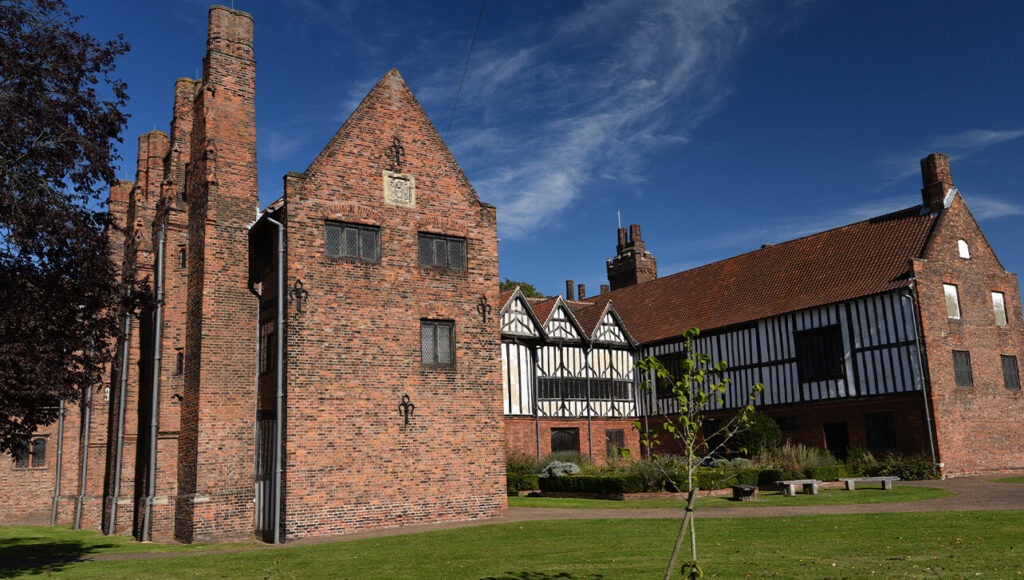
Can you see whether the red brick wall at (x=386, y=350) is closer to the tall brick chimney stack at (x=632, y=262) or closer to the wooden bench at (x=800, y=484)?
the wooden bench at (x=800, y=484)

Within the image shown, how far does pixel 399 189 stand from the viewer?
19.3m

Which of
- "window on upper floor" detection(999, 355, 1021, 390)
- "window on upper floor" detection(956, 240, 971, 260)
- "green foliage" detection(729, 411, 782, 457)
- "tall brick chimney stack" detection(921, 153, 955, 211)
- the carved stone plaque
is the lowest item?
"green foliage" detection(729, 411, 782, 457)

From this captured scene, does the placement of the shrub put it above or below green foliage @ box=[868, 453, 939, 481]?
above

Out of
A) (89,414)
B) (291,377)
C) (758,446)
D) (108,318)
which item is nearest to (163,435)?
(291,377)

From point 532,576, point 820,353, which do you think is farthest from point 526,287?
point 532,576

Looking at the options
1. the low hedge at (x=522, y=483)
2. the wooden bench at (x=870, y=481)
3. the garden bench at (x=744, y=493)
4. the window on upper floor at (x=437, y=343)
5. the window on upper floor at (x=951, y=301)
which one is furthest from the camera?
the window on upper floor at (x=951, y=301)

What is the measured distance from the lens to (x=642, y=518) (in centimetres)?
1719

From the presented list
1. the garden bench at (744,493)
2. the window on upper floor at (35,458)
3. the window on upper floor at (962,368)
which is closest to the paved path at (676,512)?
the garden bench at (744,493)

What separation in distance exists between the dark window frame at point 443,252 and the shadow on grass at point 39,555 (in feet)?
31.8

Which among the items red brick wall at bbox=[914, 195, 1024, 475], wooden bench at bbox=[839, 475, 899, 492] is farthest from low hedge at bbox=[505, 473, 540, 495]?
red brick wall at bbox=[914, 195, 1024, 475]

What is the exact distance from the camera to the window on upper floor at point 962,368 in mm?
28891

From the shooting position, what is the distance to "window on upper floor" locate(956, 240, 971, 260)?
101 feet

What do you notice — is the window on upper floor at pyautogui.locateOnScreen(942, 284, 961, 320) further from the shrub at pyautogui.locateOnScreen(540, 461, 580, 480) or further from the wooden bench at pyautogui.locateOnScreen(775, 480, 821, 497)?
the shrub at pyautogui.locateOnScreen(540, 461, 580, 480)

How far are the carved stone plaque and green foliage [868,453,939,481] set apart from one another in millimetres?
19083
